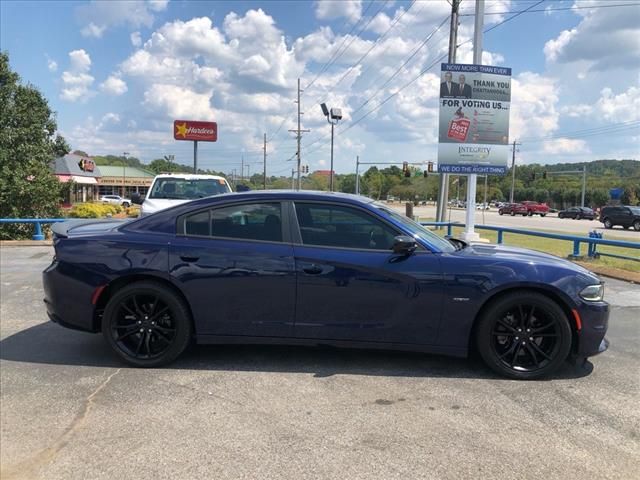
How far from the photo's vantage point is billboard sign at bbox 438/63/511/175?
12.8 metres

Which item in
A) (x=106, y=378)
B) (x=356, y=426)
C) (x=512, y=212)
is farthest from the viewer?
(x=512, y=212)

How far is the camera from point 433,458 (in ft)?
9.65

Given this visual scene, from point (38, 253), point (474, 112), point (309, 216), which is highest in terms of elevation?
point (474, 112)

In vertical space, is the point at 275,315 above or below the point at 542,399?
above

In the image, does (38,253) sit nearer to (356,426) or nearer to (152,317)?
(152,317)

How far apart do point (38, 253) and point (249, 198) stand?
947cm

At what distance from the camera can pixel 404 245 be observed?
4.04 metres

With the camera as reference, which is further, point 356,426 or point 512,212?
point 512,212

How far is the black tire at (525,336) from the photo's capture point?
408 centimetres

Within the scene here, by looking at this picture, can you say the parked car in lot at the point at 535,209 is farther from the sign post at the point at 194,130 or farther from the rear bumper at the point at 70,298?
the rear bumper at the point at 70,298

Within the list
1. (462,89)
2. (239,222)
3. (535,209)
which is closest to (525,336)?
(239,222)

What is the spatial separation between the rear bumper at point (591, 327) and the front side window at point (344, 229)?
1.62 m

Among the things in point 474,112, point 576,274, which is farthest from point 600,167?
point 576,274

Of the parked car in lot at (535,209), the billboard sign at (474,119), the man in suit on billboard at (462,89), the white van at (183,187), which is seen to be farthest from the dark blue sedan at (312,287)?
the parked car in lot at (535,209)
